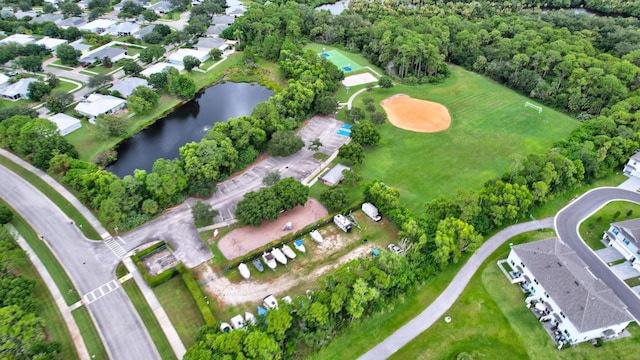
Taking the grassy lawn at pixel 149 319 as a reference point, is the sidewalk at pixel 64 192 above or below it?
above

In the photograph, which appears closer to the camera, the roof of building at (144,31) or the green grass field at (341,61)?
the green grass field at (341,61)

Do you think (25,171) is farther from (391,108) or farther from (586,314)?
(586,314)

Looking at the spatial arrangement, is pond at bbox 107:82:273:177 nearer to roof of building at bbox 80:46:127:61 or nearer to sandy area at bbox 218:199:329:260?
sandy area at bbox 218:199:329:260

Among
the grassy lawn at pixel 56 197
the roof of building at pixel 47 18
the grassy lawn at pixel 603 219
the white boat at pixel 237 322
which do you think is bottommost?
the grassy lawn at pixel 56 197

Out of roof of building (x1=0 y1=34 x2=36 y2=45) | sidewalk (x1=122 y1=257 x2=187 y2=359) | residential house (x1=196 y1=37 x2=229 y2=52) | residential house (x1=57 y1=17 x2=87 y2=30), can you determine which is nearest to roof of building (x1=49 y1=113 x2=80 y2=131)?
sidewalk (x1=122 y1=257 x2=187 y2=359)

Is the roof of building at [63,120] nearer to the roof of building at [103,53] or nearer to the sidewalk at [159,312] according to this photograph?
the roof of building at [103,53]

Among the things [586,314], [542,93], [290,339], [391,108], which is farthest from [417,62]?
[290,339]

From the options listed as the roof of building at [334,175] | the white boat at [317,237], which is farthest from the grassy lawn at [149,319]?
the roof of building at [334,175]
